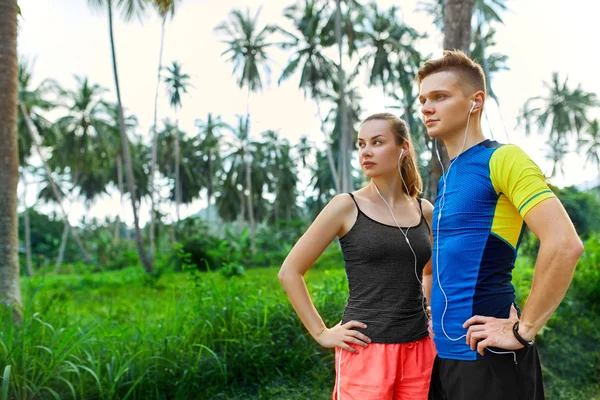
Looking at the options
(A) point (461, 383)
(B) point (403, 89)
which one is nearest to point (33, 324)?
(A) point (461, 383)

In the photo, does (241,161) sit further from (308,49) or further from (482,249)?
(482,249)

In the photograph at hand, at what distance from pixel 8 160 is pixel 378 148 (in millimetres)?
3723

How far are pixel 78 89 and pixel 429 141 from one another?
30270mm

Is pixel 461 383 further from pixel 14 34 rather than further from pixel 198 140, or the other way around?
pixel 198 140

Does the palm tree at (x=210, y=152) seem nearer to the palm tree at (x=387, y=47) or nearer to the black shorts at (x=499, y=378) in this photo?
the palm tree at (x=387, y=47)

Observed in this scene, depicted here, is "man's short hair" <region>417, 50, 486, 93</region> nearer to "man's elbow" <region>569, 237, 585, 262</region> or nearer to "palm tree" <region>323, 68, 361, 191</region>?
"man's elbow" <region>569, 237, 585, 262</region>

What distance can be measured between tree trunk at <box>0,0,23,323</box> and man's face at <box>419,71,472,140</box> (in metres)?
3.84

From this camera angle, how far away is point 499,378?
5.15 feet

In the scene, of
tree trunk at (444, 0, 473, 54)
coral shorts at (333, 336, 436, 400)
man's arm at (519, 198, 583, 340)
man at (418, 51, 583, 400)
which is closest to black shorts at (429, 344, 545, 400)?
man at (418, 51, 583, 400)

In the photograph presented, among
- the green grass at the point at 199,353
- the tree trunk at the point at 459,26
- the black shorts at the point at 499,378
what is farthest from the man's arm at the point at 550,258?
the tree trunk at the point at 459,26

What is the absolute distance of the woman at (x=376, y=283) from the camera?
193 centimetres

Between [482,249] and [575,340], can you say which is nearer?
[482,249]

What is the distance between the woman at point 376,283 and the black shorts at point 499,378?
1.05ft

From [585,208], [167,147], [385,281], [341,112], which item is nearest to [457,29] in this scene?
[385,281]
